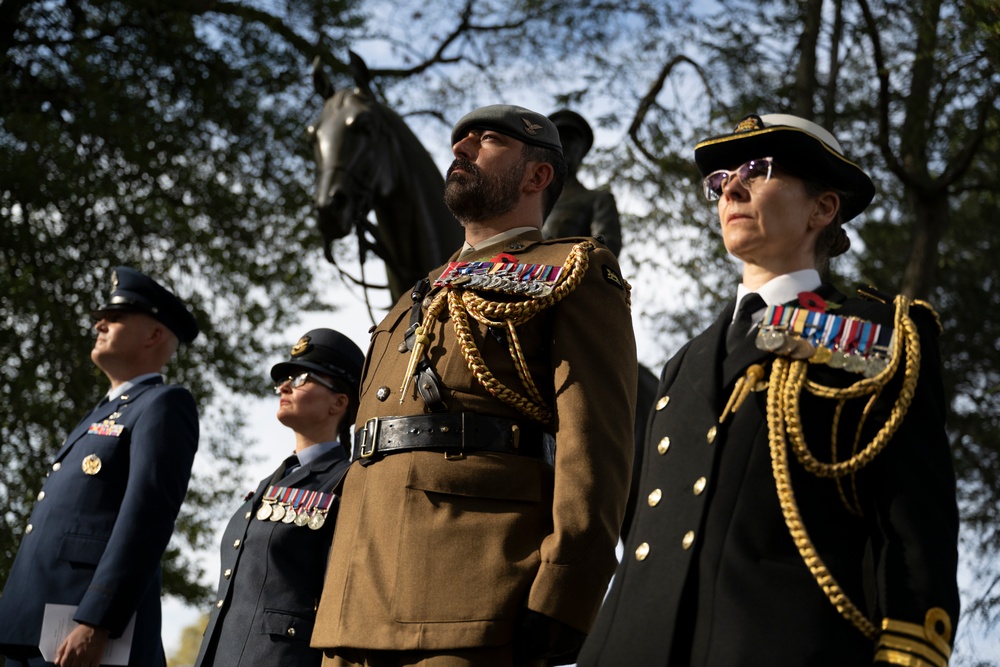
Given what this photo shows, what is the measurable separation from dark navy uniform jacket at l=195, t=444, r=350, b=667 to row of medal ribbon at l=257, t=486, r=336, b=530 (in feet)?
0.06

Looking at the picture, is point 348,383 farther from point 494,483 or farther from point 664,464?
point 664,464

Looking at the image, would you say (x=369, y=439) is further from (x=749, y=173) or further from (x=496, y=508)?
(x=749, y=173)

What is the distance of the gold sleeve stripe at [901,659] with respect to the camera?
91.8 inches

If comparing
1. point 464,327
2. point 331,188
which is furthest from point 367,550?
point 331,188

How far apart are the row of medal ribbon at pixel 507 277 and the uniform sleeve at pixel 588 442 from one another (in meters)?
0.07

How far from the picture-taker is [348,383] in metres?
5.18

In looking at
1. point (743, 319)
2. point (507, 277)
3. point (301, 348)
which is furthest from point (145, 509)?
point (743, 319)

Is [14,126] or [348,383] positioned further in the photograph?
[14,126]

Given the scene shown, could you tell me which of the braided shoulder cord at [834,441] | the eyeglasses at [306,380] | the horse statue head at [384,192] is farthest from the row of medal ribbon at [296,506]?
the braided shoulder cord at [834,441]

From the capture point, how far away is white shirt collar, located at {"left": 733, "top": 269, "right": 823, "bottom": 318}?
2.81 m

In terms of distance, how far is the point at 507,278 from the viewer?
3.63 metres

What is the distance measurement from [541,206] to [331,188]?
261 centimetres

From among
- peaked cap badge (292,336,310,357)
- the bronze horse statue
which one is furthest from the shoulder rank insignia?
the bronze horse statue

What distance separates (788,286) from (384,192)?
391 cm
